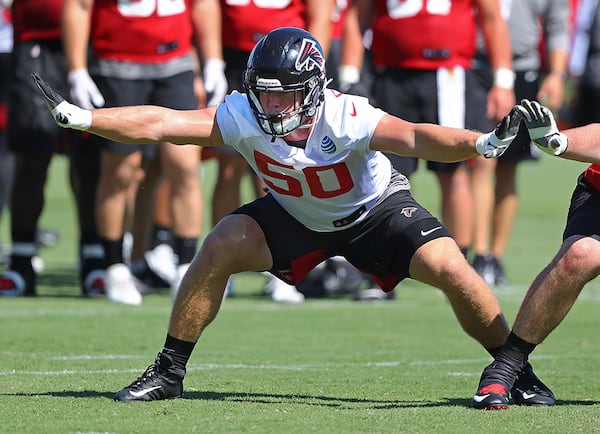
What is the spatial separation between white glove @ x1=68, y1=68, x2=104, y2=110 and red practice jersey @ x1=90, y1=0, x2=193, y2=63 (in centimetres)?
34

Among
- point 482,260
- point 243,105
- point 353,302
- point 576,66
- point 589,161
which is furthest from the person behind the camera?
point 576,66

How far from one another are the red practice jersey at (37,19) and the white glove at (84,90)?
0.88 meters

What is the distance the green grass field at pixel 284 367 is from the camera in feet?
16.7

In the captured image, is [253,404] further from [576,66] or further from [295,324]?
[576,66]

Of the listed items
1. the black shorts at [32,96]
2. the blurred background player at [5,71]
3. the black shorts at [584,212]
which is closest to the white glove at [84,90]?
the black shorts at [32,96]

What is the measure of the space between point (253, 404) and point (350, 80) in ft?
16.0

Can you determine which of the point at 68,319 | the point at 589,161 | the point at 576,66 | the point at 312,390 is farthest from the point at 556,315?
the point at 576,66

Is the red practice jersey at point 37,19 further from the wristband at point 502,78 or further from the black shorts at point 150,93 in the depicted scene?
the wristband at point 502,78

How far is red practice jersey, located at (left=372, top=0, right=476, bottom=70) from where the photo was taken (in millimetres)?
9789

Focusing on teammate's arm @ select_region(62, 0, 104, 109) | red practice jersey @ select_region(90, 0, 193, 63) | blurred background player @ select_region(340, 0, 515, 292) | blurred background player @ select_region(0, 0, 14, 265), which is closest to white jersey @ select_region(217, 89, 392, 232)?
teammate's arm @ select_region(62, 0, 104, 109)

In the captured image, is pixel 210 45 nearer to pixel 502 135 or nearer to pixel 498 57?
pixel 498 57

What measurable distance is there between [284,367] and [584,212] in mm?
1806

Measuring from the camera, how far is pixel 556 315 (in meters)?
5.59

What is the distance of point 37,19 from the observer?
10000 millimetres
